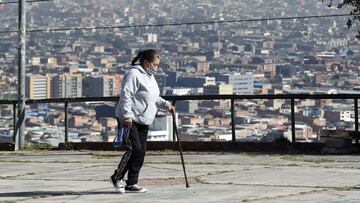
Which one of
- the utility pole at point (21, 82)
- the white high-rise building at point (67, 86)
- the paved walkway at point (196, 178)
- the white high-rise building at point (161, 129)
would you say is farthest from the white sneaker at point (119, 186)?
the white high-rise building at point (67, 86)

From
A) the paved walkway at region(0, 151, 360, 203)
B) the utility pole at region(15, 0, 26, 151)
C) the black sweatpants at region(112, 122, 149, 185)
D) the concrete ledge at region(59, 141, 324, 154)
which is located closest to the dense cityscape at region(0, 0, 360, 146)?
the concrete ledge at region(59, 141, 324, 154)

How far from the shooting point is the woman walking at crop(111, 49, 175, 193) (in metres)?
12.1

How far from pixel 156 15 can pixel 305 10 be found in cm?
2345

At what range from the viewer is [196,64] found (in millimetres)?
62219

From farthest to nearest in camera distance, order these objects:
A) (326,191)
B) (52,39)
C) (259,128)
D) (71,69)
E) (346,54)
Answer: (52,39) < (71,69) < (346,54) < (259,128) < (326,191)

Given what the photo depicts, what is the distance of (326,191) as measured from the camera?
12.1 metres

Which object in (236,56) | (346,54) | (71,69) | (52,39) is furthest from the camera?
(52,39)

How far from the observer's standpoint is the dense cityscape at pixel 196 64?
82.1 feet

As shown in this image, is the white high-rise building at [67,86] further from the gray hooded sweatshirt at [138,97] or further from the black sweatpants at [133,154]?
the gray hooded sweatshirt at [138,97]

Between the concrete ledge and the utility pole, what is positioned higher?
the utility pole

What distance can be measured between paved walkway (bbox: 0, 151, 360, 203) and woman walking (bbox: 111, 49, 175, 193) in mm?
290

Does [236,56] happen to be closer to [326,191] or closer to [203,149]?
[203,149]

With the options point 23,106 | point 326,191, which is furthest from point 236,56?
point 326,191

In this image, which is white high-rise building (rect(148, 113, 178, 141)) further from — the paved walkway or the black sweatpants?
the black sweatpants
